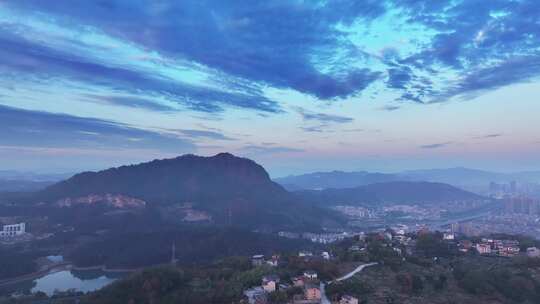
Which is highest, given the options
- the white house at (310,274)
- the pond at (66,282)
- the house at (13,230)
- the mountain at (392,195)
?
the mountain at (392,195)

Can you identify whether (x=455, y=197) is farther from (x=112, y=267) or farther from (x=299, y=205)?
(x=112, y=267)

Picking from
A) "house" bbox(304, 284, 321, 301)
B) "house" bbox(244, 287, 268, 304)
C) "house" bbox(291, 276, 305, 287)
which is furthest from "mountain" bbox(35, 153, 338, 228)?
"house" bbox(304, 284, 321, 301)

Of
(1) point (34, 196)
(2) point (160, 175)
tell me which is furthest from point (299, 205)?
(1) point (34, 196)

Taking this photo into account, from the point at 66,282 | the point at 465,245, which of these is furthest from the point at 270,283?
the point at 66,282

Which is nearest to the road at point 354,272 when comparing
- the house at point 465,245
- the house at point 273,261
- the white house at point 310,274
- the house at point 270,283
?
the white house at point 310,274

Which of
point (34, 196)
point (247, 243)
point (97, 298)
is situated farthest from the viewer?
point (34, 196)

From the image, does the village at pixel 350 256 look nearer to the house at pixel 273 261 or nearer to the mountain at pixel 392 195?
the house at pixel 273 261
